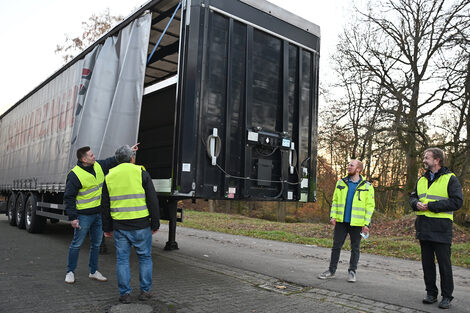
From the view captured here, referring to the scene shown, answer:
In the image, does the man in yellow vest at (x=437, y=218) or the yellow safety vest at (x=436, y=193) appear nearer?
the man in yellow vest at (x=437, y=218)

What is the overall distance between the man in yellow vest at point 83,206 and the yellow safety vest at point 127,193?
1.16 meters

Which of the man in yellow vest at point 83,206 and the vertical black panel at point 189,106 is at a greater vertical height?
the vertical black panel at point 189,106

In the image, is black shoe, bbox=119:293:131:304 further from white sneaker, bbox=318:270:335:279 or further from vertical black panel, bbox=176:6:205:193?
white sneaker, bbox=318:270:335:279

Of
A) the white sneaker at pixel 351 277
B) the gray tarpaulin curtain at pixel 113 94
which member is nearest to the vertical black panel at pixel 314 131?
the white sneaker at pixel 351 277

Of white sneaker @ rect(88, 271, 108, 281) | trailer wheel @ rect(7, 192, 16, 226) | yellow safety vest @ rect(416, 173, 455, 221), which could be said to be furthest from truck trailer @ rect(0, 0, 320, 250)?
trailer wheel @ rect(7, 192, 16, 226)

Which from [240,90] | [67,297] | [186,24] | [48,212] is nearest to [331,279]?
[240,90]

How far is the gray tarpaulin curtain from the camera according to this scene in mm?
6164

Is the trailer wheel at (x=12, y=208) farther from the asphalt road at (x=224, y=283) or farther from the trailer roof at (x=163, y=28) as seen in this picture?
the trailer roof at (x=163, y=28)

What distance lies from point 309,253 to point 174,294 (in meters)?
4.46

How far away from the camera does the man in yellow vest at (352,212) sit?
226 inches

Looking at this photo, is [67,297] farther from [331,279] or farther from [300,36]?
[300,36]

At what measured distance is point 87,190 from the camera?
5434mm

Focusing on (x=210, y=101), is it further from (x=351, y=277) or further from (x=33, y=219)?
(x=33, y=219)

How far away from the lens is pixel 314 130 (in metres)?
6.89
